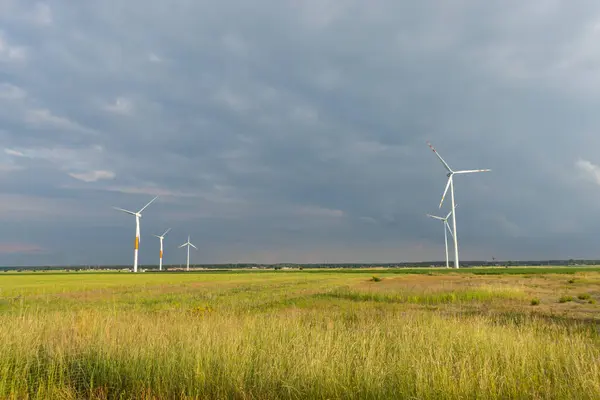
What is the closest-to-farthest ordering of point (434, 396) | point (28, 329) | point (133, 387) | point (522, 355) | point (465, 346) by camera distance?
point (434, 396), point (133, 387), point (522, 355), point (465, 346), point (28, 329)

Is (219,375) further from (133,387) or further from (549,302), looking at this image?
(549,302)

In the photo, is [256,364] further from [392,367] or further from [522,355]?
[522,355]

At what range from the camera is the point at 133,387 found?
7527 mm

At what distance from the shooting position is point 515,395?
650 cm

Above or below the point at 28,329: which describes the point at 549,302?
below

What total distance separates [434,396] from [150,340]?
7013mm

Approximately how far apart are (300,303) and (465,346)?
20.1m

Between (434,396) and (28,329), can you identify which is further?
(28,329)

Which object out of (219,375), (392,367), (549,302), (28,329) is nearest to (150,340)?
(219,375)

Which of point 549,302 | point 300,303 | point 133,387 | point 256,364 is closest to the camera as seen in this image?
point 133,387

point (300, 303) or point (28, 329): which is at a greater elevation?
point (28, 329)

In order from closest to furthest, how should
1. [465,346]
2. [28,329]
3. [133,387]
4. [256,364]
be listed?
[133,387]
[256,364]
[465,346]
[28,329]

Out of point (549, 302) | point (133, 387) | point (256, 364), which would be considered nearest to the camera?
point (133, 387)

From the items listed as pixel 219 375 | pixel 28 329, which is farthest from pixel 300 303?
pixel 219 375
